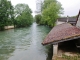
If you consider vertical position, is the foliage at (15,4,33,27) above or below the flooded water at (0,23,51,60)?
above

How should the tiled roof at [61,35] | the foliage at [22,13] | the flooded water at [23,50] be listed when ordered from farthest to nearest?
the foliage at [22,13]
the flooded water at [23,50]
the tiled roof at [61,35]

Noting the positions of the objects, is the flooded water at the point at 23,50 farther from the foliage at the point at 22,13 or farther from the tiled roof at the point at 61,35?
the foliage at the point at 22,13

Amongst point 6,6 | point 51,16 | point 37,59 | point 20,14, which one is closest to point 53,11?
point 51,16

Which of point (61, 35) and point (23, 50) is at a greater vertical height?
point (61, 35)

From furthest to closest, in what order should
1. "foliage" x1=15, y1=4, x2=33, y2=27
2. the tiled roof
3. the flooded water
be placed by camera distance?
"foliage" x1=15, y1=4, x2=33, y2=27 → the flooded water → the tiled roof

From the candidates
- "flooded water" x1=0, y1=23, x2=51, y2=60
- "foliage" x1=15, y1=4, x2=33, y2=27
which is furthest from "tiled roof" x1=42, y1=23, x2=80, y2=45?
"foliage" x1=15, y1=4, x2=33, y2=27

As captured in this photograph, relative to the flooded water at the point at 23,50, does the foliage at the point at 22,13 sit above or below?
above

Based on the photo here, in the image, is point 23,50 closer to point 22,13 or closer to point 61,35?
point 61,35

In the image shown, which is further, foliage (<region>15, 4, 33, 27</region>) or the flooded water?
foliage (<region>15, 4, 33, 27</region>)

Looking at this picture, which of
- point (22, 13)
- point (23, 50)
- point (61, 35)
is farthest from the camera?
point (22, 13)

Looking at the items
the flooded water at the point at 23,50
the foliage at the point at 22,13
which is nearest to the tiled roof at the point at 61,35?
the flooded water at the point at 23,50

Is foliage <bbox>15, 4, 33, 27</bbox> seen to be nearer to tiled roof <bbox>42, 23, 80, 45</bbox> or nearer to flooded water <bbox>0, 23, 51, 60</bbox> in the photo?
flooded water <bbox>0, 23, 51, 60</bbox>

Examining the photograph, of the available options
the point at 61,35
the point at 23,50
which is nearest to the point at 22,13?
the point at 23,50

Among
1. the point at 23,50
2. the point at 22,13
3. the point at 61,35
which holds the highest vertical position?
the point at 22,13
